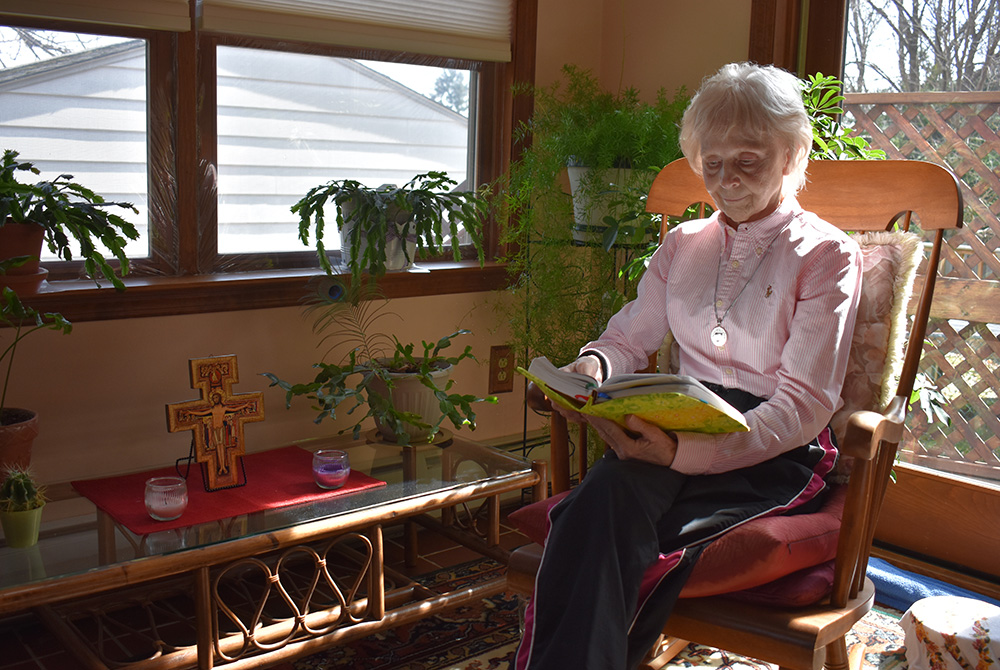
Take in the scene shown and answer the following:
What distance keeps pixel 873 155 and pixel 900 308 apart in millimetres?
716

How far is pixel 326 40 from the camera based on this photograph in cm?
255

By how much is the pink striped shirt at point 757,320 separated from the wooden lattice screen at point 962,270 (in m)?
0.99

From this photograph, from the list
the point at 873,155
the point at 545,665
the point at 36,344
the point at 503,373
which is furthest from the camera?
the point at 503,373

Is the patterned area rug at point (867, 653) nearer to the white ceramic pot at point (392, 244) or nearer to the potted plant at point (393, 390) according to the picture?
the potted plant at point (393, 390)

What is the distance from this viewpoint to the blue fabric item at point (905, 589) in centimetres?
242

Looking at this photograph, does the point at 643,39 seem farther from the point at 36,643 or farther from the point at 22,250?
the point at 36,643

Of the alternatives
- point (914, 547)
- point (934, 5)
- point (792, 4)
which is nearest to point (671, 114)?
point (792, 4)

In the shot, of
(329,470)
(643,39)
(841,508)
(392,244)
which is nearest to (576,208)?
(392,244)

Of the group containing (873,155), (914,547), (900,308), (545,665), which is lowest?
(914,547)

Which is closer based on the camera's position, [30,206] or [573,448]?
[30,206]

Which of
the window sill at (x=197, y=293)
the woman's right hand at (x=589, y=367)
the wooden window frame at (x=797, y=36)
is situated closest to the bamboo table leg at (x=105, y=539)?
the window sill at (x=197, y=293)

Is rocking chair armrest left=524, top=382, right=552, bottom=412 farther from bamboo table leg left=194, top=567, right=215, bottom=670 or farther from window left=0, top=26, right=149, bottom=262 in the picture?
window left=0, top=26, right=149, bottom=262

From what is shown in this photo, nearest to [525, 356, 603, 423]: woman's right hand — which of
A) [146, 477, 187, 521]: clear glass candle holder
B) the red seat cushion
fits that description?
the red seat cushion

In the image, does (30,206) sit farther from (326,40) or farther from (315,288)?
(326,40)
